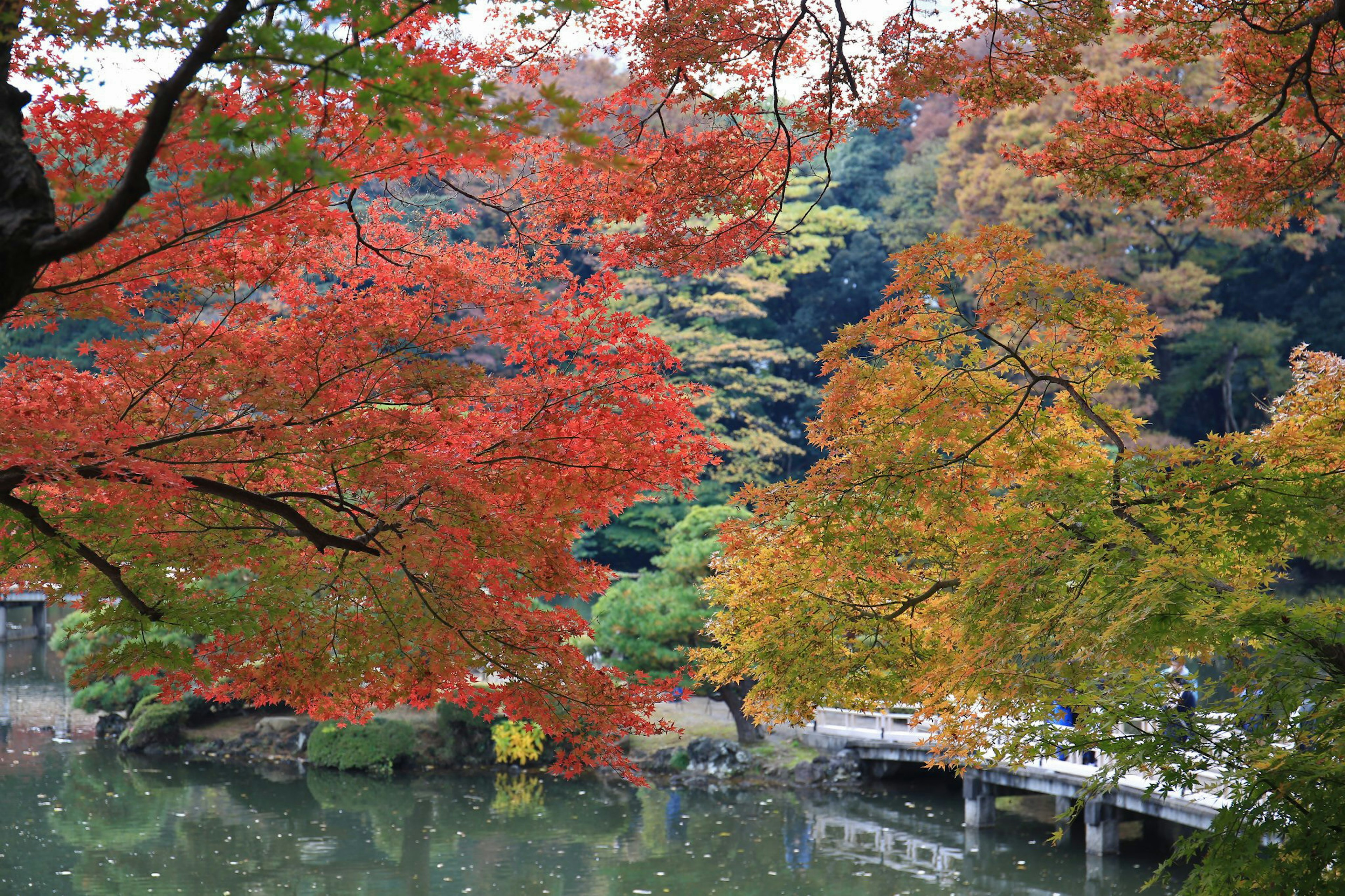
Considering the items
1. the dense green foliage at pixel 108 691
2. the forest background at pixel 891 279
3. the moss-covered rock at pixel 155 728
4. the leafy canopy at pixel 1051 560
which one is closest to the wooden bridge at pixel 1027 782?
the leafy canopy at pixel 1051 560

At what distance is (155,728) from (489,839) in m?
6.76

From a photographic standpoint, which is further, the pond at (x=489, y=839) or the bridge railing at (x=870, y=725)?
the bridge railing at (x=870, y=725)

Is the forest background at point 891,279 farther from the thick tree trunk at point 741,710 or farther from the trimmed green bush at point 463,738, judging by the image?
the trimmed green bush at point 463,738

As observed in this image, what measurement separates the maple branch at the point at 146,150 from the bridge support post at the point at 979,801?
38.4 ft

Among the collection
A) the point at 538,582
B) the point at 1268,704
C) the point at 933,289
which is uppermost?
the point at 933,289

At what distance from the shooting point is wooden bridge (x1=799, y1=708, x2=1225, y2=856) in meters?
10.2

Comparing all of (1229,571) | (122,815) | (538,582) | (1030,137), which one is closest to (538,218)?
(538,582)

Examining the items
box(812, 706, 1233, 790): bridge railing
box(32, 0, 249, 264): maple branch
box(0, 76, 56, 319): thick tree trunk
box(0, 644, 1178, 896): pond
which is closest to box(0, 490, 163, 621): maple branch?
box(0, 76, 56, 319): thick tree trunk

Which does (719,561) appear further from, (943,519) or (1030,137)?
(1030,137)

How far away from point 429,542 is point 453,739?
11482mm

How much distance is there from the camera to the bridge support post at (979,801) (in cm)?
1267

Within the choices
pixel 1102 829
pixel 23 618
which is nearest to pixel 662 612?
pixel 1102 829

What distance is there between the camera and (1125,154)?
6.06m

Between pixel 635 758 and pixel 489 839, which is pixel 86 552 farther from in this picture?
pixel 635 758
